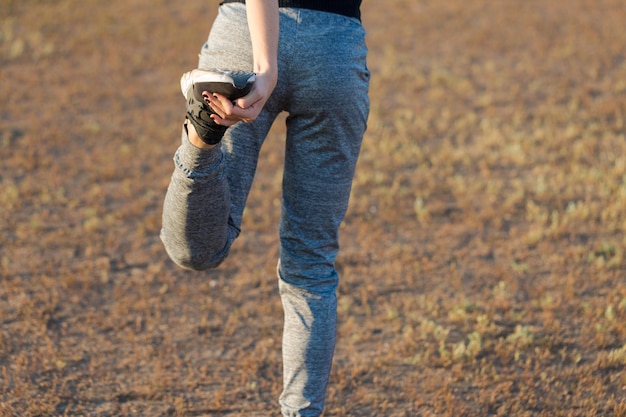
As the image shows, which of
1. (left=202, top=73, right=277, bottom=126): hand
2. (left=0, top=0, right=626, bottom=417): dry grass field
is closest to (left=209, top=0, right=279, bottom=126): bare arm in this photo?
(left=202, top=73, right=277, bottom=126): hand

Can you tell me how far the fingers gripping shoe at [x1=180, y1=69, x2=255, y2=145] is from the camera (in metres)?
2.24

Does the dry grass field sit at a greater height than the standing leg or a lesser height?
lesser

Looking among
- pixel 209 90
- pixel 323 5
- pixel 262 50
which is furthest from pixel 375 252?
pixel 209 90

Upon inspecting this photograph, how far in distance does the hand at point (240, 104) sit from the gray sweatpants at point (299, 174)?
14 centimetres

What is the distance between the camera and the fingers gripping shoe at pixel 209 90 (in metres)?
2.24

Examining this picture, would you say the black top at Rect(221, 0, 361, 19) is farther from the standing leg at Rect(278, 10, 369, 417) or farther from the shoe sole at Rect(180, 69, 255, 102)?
the shoe sole at Rect(180, 69, 255, 102)

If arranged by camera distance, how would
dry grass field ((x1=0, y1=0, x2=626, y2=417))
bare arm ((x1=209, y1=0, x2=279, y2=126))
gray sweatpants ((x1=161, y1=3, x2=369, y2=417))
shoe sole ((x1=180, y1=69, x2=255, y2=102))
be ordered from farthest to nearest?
dry grass field ((x1=0, y1=0, x2=626, y2=417)) < gray sweatpants ((x1=161, y1=3, x2=369, y2=417)) < bare arm ((x1=209, y1=0, x2=279, y2=126)) < shoe sole ((x1=180, y1=69, x2=255, y2=102))

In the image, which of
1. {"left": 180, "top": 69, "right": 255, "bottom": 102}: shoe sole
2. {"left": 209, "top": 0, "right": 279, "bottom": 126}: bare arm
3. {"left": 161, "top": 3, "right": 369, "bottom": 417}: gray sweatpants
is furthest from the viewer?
{"left": 161, "top": 3, "right": 369, "bottom": 417}: gray sweatpants

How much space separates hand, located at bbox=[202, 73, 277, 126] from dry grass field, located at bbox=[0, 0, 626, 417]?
1.88 metres

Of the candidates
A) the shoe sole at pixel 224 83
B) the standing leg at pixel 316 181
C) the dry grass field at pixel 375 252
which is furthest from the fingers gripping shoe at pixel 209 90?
the dry grass field at pixel 375 252

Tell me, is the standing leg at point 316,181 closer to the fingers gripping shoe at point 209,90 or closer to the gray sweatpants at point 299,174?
the gray sweatpants at point 299,174

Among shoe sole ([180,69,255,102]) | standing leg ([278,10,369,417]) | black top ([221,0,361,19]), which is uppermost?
black top ([221,0,361,19])

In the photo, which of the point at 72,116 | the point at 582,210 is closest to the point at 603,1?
the point at 582,210

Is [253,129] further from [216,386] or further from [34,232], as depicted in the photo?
[34,232]
